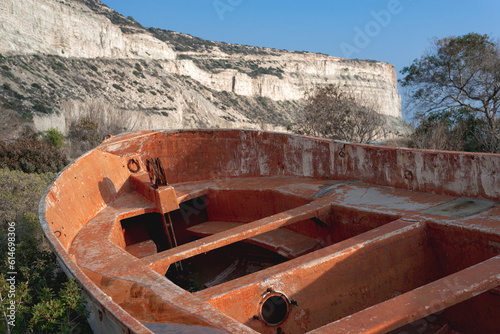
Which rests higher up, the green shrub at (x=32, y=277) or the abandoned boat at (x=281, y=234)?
the abandoned boat at (x=281, y=234)

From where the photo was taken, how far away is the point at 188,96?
45469mm

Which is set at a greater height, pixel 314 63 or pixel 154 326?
pixel 314 63

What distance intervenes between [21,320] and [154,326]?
1915mm

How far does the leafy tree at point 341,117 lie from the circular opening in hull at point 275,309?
1377cm

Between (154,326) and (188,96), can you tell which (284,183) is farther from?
(188,96)

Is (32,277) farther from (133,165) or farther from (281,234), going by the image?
(281,234)

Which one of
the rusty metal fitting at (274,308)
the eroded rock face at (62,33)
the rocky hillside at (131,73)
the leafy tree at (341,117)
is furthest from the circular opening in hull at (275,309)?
the eroded rock face at (62,33)

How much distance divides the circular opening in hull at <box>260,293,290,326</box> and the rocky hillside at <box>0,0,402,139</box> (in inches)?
599

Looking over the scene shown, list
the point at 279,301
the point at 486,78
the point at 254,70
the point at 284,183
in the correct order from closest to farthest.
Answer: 1. the point at 279,301
2. the point at 284,183
3. the point at 486,78
4. the point at 254,70

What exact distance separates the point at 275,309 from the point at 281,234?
2259 mm

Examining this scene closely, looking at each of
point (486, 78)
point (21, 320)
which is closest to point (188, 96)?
point (486, 78)

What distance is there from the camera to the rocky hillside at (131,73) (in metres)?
29.0

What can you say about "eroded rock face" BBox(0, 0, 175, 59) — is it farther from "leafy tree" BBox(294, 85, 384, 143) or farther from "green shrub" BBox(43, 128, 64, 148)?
"leafy tree" BBox(294, 85, 384, 143)

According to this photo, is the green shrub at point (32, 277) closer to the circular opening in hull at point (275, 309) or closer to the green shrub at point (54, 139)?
the circular opening in hull at point (275, 309)
